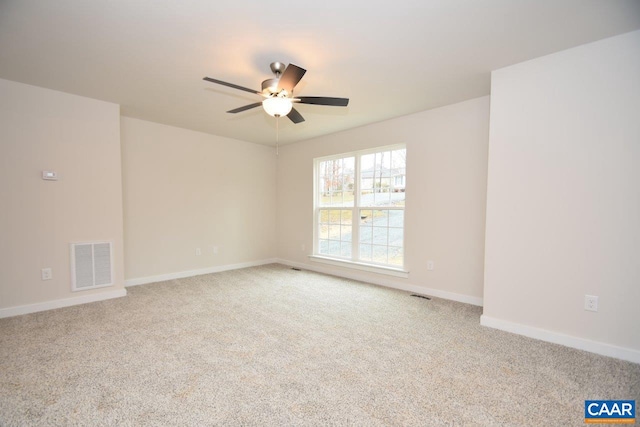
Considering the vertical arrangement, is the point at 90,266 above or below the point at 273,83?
below

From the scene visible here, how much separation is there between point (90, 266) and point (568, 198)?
5.14 meters

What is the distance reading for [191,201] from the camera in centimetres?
478

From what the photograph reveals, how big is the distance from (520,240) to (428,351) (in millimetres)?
1356

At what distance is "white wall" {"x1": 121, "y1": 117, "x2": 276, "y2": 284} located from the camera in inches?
165

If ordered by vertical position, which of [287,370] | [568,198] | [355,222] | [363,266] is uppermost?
[568,198]

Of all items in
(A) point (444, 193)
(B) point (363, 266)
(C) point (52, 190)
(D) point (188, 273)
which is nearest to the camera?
(C) point (52, 190)

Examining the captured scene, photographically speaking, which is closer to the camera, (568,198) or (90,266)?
(568,198)

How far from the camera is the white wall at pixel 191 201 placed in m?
4.20

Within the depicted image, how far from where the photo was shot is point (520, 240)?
2.60 meters

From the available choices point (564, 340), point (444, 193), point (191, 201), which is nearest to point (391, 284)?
point (444, 193)

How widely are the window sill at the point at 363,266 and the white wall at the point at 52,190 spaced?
3.04 meters

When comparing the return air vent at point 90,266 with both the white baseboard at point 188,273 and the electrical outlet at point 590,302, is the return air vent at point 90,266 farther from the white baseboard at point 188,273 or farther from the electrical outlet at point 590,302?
the electrical outlet at point 590,302

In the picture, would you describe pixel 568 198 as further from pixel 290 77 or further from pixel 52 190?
pixel 52 190

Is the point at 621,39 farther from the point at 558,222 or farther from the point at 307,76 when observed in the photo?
the point at 307,76
